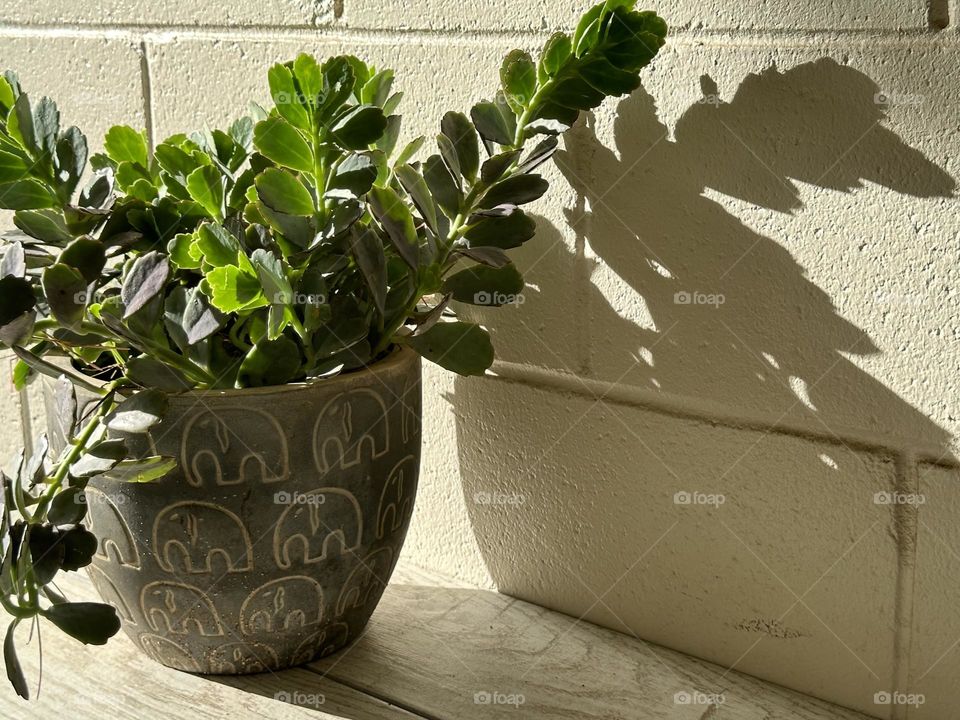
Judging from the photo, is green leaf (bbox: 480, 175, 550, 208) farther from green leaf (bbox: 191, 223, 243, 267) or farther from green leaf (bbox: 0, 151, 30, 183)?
green leaf (bbox: 0, 151, 30, 183)

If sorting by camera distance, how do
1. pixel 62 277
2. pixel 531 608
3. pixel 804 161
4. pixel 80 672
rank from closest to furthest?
pixel 62 277 → pixel 804 161 → pixel 80 672 → pixel 531 608

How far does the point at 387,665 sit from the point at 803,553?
0.36m

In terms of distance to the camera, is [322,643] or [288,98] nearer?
[288,98]

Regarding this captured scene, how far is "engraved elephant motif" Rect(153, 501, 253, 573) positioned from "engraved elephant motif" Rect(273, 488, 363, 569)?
26 millimetres

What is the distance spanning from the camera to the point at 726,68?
0.80m

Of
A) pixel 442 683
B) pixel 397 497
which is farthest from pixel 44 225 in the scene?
pixel 442 683

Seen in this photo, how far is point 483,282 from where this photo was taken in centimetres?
86

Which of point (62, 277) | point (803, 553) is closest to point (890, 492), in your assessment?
point (803, 553)

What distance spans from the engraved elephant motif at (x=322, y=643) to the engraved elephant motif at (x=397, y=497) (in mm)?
95

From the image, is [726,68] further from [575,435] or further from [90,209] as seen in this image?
[90,209]

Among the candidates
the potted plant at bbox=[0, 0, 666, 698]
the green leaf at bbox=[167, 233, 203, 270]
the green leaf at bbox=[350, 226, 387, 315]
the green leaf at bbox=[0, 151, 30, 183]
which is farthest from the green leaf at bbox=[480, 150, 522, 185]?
the green leaf at bbox=[0, 151, 30, 183]

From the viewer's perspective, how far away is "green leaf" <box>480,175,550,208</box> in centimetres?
81

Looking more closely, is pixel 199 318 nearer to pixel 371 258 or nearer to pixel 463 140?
pixel 371 258

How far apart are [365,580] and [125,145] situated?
15.6 inches
